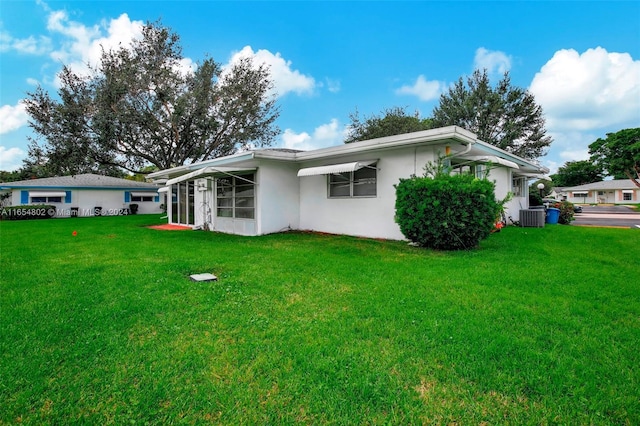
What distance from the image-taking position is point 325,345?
11.1 feet

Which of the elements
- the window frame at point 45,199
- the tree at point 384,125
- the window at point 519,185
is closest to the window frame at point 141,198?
the window frame at point 45,199

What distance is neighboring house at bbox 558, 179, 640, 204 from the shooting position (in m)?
55.9

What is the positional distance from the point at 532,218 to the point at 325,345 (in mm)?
14501

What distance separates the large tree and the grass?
18.8 meters

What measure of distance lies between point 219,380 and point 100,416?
0.86 m

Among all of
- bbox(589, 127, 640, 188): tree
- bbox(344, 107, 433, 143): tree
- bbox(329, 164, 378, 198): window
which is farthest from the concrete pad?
bbox(589, 127, 640, 188): tree

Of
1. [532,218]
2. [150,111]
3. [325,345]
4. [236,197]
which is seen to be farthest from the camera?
[150,111]

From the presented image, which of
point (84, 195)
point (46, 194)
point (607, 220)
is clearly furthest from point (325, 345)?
point (46, 194)

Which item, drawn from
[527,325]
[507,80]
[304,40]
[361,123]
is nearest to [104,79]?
[304,40]

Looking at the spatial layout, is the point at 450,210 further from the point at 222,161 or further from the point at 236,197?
the point at 222,161

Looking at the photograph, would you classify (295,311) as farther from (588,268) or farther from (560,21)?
(560,21)

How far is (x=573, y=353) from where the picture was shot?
3.16 metres

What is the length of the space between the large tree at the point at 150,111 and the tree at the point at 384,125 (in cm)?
958

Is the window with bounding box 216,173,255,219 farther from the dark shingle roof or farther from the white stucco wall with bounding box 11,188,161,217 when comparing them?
the white stucco wall with bounding box 11,188,161,217
